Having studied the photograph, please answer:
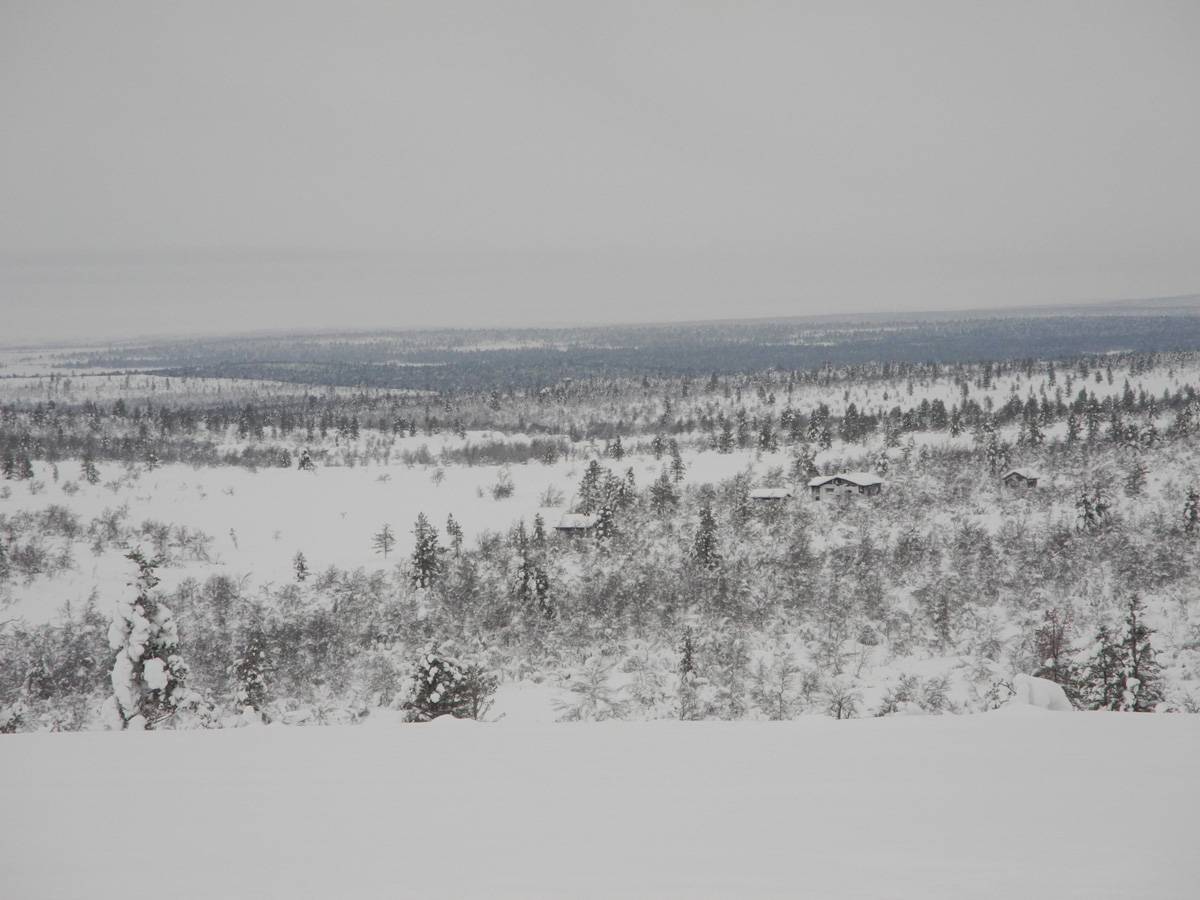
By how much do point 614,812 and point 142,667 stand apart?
16412mm

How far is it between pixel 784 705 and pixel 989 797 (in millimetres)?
21035

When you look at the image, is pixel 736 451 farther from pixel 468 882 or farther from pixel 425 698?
pixel 468 882

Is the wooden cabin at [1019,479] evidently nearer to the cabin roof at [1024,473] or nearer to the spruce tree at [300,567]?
the cabin roof at [1024,473]

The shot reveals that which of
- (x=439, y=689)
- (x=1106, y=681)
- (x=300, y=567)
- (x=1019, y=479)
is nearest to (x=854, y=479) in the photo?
(x=1019, y=479)

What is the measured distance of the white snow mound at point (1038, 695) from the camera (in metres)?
7.83

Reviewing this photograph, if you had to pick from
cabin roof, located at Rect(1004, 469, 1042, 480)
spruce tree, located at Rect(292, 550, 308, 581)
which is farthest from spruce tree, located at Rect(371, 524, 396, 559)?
cabin roof, located at Rect(1004, 469, 1042, 480)

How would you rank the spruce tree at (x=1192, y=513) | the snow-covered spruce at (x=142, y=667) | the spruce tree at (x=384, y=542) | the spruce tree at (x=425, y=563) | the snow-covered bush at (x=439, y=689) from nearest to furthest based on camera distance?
the snow-covered spruce at (x=142, y=667)
the snow-covered bush at (x=439, y=689)
the spruce tree at (x=1192, y=513)
the spruce tree at (x=425, y=563)
the spruce tree at (x=384, y=542)

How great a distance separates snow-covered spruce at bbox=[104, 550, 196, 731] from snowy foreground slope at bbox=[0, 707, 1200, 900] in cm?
1061

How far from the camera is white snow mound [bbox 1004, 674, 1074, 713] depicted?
7828 millimetres

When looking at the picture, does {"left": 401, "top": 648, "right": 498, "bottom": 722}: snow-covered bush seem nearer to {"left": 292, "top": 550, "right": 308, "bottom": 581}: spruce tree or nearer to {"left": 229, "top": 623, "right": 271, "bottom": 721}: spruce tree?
{"left": 229, "top": 623, "right": 271, "bottom": 721}: spruce tree

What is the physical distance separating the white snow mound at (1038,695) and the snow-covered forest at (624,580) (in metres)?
4.58

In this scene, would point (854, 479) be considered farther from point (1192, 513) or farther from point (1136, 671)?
point (1136, 671)

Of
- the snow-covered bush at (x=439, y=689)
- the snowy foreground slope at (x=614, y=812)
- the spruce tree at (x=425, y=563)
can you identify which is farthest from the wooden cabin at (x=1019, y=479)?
the snowy foreground slope at (x=614, y=812)

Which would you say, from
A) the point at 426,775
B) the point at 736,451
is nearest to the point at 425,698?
the point at 426,775
